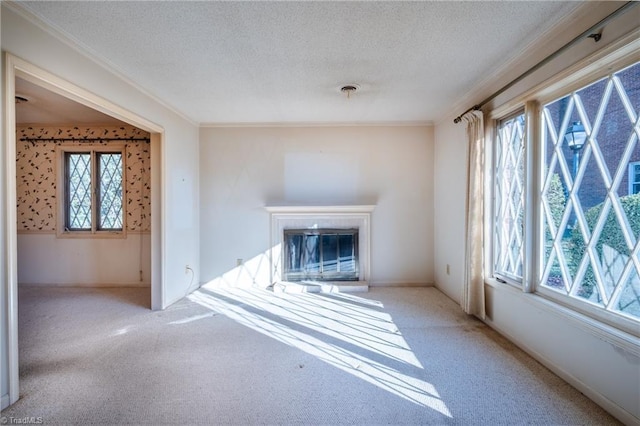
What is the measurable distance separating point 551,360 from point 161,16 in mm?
3333

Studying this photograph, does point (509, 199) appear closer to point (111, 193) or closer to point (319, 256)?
Answer: point (319, 256)

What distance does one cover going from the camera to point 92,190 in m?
4.24

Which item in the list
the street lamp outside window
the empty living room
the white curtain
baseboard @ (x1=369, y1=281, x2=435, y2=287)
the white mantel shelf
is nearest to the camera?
the empty living room

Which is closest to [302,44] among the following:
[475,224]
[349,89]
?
[349,89]

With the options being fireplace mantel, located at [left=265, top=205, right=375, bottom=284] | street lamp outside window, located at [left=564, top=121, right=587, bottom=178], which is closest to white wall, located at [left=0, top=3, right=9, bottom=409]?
fireplace mantel, located at [left=265, top=205, right=375, bottom=284]

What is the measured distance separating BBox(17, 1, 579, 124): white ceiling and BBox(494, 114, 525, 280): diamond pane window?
1.92 ft

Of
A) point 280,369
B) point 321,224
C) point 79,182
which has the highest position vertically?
point 79,182

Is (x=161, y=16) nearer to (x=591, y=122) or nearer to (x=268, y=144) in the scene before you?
(x=268, y=144)

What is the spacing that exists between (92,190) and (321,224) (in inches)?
129

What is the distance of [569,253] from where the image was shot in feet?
6.60

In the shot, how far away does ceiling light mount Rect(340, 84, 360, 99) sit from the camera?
2855 mm

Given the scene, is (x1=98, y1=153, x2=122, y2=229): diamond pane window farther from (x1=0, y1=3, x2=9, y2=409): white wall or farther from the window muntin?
the window muntin

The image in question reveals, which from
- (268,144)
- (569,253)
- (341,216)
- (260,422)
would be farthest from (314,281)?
(569,253)

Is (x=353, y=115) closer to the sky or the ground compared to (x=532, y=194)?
closer to the sky
